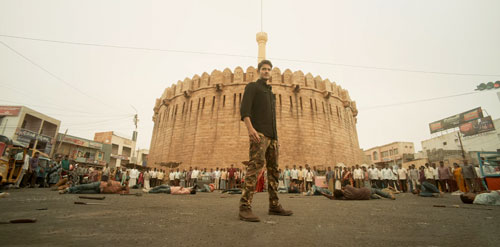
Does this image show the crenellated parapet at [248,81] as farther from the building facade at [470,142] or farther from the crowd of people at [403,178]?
the building facade at [470,142]

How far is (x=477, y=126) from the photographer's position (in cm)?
3612

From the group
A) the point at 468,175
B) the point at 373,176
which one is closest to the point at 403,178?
the point at 373,176

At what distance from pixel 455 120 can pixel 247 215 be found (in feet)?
172

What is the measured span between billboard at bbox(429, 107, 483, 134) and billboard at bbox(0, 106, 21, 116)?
60.5m

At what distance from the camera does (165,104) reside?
72.1 ft

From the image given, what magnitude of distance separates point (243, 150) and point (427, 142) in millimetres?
43849

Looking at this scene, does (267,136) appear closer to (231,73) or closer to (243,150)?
(243,150)

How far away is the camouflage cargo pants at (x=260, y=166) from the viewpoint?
2511 millimetres

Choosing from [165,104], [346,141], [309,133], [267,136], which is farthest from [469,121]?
[267,136]

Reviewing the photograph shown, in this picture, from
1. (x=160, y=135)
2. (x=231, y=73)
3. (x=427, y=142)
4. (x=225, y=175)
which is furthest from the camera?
(x=427, y=142)

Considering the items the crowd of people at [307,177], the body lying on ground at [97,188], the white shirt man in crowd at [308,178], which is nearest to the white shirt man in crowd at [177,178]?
the crowd of people at [307,177]

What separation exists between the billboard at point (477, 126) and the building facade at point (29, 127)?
187 feet

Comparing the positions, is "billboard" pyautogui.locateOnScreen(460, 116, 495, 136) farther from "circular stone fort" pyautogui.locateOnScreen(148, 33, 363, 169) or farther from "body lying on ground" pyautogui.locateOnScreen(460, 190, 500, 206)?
"body lying on ground" pyautogui.locateOnScreen(460, 190, 500, 206)

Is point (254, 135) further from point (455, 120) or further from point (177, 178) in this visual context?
point (455, 120)
